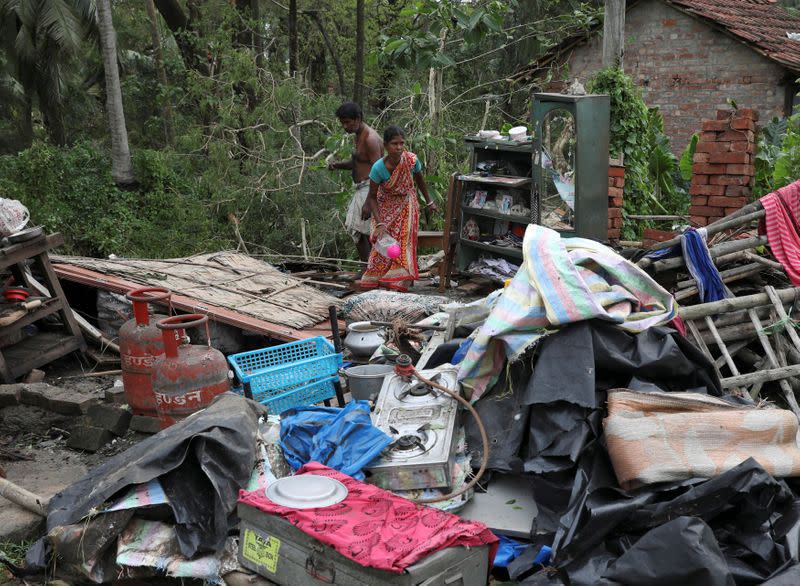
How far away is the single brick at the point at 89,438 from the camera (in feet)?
18.2

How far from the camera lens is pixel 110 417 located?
5.61 meters

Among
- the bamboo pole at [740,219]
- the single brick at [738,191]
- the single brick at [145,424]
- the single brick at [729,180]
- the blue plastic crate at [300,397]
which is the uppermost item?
the single brick at [729,180]

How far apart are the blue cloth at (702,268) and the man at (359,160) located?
3.89 m

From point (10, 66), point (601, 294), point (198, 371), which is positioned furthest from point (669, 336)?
point (10, 66)

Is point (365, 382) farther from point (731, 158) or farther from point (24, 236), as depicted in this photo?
point (731, 158)

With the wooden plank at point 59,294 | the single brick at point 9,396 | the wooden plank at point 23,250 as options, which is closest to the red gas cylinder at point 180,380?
the single brick at point 9,396

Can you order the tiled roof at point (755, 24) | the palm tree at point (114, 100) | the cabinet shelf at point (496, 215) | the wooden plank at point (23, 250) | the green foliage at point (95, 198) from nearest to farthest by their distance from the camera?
the wooden plank at point (23, 250) → the cabinet shelf at point (496, 215) → the tiled roof at point (755, 24) → the green foliage at point (95, 198) → the palm tree at point (114, 100)

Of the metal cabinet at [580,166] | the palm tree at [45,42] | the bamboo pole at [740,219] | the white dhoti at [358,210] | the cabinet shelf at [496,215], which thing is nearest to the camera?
the bamboo pole at [740,219]

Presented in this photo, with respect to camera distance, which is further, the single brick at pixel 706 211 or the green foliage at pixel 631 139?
the green foliage at pixel 631 139

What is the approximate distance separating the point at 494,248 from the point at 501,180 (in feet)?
2.31

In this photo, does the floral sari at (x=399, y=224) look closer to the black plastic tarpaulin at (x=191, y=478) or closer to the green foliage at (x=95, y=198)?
the black plastic tarpaulin at (x=191, y=478)

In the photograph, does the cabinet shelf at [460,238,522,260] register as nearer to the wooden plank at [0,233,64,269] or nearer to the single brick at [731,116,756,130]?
the single brick at [731,116,756,130]

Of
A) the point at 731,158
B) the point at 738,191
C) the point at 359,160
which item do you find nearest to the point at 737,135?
the point at 731,158

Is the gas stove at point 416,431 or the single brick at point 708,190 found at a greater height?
the single brick at point 708,190
